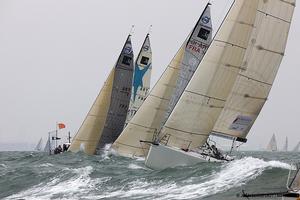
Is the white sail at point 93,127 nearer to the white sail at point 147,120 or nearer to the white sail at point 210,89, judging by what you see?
the white sail at point 147,120

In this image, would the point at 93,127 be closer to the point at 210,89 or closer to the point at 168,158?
the point at 210,89

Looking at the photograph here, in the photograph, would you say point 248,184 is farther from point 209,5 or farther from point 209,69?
point 209,5

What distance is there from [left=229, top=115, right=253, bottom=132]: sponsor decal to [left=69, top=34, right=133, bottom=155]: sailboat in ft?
49.2

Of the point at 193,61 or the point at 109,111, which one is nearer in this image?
the point at 193,61

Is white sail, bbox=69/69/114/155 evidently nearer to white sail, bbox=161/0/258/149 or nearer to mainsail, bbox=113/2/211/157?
mainsail, bbox=113/2/211/157

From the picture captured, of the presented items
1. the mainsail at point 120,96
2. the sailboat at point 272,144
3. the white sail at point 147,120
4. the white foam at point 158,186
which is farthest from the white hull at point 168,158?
the sailboat at point 272,144

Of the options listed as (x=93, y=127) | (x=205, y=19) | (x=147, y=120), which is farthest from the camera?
(x=93, y=127)

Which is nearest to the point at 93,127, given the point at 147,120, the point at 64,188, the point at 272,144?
the point at 147,120

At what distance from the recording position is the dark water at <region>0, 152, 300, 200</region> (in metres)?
18.1

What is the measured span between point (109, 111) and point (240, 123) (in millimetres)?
15380

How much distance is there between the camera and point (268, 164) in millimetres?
22172

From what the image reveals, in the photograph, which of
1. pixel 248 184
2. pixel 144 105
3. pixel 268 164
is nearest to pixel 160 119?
pixel 144 105

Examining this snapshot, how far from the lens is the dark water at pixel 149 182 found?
18.1 m

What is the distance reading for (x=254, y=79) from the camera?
28.6 metres
